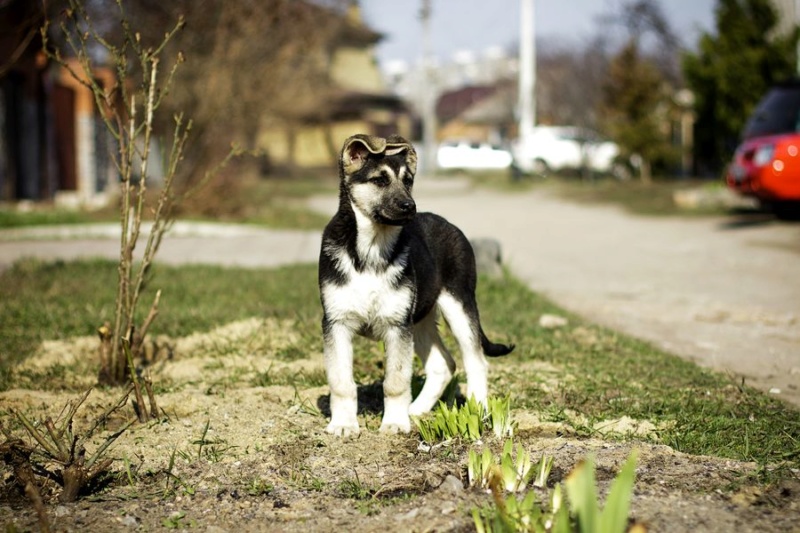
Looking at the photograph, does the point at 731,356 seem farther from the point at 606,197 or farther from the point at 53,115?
the point at 53,115

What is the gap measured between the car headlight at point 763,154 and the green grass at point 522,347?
6.88 metres

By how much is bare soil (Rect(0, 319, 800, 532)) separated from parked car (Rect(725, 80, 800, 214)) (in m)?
11.2

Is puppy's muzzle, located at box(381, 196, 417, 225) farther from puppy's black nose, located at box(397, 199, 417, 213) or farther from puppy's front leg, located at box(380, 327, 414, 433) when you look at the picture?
puppy's front leg, located at box(380, 327, 414, 433)

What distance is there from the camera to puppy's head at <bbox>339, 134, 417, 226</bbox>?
4.45 meters

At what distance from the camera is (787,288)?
33.9ft

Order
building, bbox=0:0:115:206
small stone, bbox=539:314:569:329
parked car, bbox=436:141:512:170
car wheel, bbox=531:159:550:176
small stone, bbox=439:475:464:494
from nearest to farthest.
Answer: small stone, bbox=439:475:464:494 → small stone, bbox=539:314:569:329 → building, bbox=0:0:115:206 → car wheel, bbox=531:159:550:176 → parked car, bbox=436:141:512:170

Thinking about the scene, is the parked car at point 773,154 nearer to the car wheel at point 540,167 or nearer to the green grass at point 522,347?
the green grass at point 522,347

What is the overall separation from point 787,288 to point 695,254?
9.94 feet

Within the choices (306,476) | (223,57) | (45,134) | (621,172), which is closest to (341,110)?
(621,172)

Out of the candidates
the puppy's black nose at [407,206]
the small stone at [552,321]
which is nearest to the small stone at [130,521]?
the puppy's black nose at [407,206]

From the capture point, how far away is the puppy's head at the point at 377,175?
14.6 feet

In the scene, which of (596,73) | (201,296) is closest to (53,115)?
(201,296)

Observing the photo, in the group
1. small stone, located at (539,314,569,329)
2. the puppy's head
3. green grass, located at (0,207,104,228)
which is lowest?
small stone, located at (539,314,569,329)

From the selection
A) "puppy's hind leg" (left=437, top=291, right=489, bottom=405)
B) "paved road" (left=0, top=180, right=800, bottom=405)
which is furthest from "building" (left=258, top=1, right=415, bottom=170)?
"puppy's hind leg" (left=437, top=291, right=489, bottom=405)
